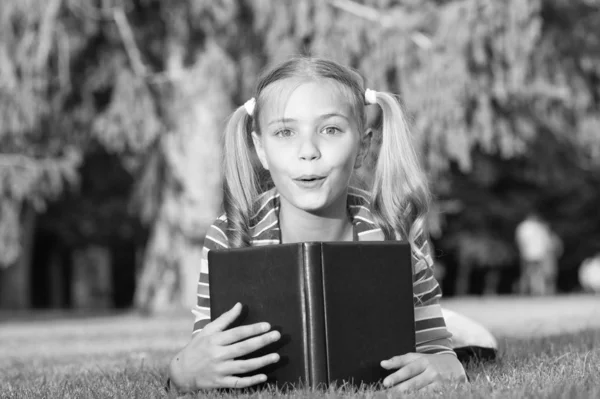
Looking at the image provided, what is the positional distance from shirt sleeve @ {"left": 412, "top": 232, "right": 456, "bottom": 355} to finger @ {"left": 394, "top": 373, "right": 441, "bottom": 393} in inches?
13.2

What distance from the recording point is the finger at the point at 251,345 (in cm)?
302

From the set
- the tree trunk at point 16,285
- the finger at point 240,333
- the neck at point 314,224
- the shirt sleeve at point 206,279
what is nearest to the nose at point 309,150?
the neck at point 314,224

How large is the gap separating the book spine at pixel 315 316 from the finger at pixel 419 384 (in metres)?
0.25

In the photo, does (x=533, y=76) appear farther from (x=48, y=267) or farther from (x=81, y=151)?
(x=48, y=267)

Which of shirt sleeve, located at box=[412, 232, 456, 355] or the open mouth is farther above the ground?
the open mouth

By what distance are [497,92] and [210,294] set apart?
794 centimetres

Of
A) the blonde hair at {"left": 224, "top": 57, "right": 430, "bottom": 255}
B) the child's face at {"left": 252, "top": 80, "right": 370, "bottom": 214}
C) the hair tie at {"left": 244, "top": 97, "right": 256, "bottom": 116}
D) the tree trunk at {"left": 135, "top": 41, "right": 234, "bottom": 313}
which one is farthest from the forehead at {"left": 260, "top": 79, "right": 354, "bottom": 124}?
the tree trunk at {"left": 135, "top": 41, "right": 234, "bottom": 313}

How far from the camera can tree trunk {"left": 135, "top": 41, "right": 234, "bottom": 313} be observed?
11.0 m

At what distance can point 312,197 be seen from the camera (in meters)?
3.35

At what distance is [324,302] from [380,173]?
Result: 2.76 ft

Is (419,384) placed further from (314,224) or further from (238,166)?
(238,166)

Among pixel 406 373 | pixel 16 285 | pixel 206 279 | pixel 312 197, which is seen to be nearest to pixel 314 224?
pixel 312 197

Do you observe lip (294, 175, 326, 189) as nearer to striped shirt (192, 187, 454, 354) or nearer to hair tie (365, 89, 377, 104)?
striped shirt (192, 187, 454, 354)

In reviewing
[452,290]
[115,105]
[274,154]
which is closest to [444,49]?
[115,105]
